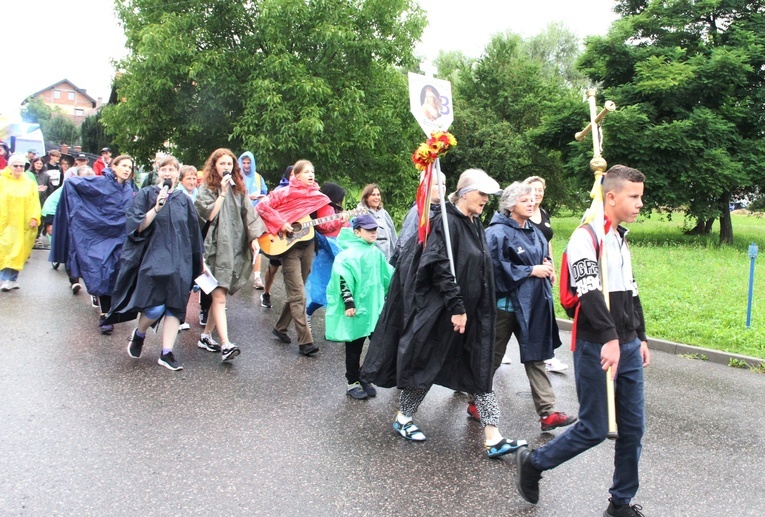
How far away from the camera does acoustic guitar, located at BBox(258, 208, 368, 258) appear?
277 inches

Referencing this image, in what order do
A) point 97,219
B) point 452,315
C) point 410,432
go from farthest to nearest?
1. point 97,219
2. point 410,432
3. point 452,315

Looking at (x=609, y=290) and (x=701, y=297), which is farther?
(x=701, y=297)

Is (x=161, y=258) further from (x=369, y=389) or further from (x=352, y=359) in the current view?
(x=369, y=389)

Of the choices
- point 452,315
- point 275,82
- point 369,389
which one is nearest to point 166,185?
point 369,389

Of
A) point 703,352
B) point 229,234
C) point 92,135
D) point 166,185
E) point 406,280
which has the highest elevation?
point 92,135

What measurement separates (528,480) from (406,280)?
1521 mm

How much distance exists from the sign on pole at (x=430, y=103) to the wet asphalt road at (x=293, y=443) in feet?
7.20

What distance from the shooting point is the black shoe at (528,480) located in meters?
3.64

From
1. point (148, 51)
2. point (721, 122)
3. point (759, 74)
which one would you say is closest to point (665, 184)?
point (721, 122)

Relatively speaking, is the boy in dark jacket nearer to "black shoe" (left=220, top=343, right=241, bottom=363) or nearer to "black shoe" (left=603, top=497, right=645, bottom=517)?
"black shoe" (left=603, top=497, right=645, bottom=517)

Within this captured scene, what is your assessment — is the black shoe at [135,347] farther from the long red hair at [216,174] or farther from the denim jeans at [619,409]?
the denim jeans at [619,409]

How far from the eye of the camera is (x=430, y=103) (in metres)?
4.91

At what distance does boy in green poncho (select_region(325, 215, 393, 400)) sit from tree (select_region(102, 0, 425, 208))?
38.8ft

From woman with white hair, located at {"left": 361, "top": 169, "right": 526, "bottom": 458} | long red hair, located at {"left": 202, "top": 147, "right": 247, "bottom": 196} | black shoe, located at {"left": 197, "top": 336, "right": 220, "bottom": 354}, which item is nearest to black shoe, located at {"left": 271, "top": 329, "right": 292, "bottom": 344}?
black shoe, located at {"left": 197, "top": 336, "right": 220, "bottom": 354}
